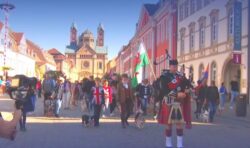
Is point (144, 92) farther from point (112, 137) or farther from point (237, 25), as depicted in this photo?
point (237, 25)

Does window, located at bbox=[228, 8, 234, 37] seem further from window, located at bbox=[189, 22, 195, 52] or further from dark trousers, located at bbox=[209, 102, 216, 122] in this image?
dark trousers, located at bbox=[209, 102, 216, 122]

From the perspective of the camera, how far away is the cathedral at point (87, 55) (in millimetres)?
159125

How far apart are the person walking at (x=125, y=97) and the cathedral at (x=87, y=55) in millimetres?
140428

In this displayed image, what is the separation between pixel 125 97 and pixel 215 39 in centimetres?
1952

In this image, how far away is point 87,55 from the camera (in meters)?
160

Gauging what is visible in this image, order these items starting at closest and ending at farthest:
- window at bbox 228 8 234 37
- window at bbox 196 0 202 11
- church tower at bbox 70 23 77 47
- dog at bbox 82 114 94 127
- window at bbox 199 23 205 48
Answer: dog at bbox 82 114 94 127 < window at bbox 228 8 234 37 < window at bbox 199 23 205 48 < window at bbox 196 0 202 11 < church tower at bbox 70 23 77 47

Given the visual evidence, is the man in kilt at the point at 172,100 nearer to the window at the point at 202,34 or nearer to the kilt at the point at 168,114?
the kilt at the point at 168,114

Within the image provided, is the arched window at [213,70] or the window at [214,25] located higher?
the window at [214,25]

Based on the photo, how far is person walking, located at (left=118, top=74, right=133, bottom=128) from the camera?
1508 cm

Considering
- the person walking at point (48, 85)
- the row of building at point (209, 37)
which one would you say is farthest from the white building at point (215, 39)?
the person walking at point (48, 85)

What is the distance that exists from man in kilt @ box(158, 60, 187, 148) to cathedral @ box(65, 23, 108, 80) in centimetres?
14625

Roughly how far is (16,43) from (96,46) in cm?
8580

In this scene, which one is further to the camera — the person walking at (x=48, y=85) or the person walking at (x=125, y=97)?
the person walking at (x=48, y=85)

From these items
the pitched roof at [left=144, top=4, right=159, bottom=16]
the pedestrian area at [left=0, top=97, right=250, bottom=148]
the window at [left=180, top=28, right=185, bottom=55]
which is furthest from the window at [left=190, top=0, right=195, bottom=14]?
the pedestrian area at [left=0, top=97, right=250, bottom=148]
